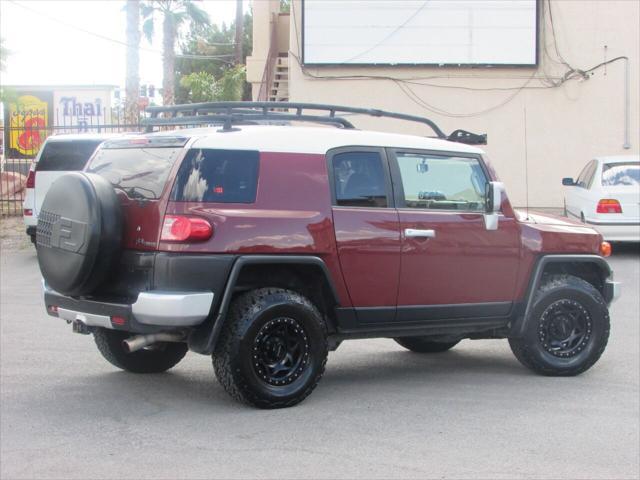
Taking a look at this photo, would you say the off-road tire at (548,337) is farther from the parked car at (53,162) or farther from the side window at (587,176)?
the parked car at (53,162)

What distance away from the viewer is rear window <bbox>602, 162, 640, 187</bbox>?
591 inches

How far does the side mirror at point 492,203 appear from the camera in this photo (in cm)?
712

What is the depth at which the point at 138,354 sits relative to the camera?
743 cm

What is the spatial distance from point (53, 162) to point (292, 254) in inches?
369

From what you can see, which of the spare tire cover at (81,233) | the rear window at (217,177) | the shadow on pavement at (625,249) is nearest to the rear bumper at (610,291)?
the rear window at (217,177)

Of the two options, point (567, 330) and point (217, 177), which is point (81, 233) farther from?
point (567, 330)

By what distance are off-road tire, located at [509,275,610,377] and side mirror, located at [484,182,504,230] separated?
28.6 inches

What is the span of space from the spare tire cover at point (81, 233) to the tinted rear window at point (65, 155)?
8271 mm

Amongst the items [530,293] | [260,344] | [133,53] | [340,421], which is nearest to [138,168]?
[260,344]

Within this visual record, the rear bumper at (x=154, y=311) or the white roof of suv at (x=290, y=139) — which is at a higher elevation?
the white roof of suv at (x=290, y=139)

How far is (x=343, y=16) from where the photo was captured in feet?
72.1

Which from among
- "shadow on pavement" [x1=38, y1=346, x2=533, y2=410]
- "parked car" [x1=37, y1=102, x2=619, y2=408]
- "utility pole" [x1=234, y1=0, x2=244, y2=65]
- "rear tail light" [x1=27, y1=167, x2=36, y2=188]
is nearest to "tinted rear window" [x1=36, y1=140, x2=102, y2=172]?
"rear tail light" [x1=27, y1=167, x2=36, y2=188]

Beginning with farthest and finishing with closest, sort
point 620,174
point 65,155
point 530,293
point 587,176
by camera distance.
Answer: point 587,176
point 620,174
point 65,155
point 530,293

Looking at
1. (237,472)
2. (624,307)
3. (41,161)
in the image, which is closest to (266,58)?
(41,161)
